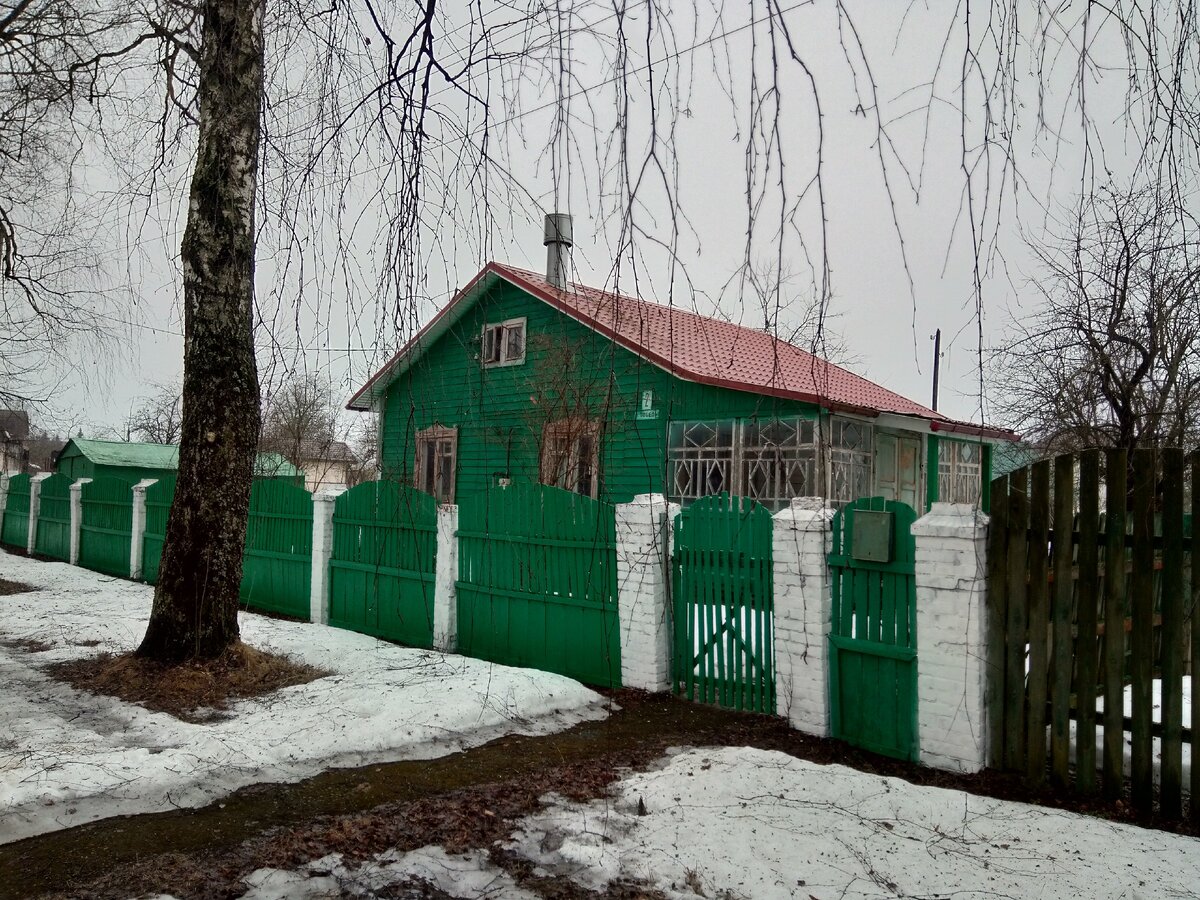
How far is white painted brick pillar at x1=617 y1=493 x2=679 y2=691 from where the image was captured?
6.62 meters

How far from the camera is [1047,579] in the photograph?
15.2 ft

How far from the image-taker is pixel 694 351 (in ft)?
43.7

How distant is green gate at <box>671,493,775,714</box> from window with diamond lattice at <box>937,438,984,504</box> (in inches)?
462

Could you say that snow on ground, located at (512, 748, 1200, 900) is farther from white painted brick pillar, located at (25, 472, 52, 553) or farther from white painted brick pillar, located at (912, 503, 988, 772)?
white painted brick pillar, located at (25, 472, 52, 553)

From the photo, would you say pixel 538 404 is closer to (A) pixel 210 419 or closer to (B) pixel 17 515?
(A) pixel 210 419

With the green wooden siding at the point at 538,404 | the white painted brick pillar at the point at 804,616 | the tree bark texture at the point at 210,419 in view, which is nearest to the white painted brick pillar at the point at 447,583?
the tree bark texture at the point at 210,419

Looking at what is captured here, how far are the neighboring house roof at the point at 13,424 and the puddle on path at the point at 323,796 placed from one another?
14.5 meters

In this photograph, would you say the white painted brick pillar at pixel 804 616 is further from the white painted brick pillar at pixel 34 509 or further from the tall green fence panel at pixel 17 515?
the tall green fence panel at pixel 17 515

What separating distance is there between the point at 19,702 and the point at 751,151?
22.5ft

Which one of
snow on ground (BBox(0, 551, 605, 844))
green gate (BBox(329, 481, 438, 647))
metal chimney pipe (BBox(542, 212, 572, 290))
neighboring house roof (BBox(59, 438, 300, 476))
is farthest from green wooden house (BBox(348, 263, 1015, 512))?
neighboring house roof (BBox(59, 438, 300, 476))

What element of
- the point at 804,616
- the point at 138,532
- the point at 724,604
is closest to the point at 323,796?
the point at 724,604

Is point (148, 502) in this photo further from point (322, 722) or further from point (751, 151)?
point (751, 151)

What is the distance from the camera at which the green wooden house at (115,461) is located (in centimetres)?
2209

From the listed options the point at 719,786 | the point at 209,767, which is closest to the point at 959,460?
the point at 719,786
